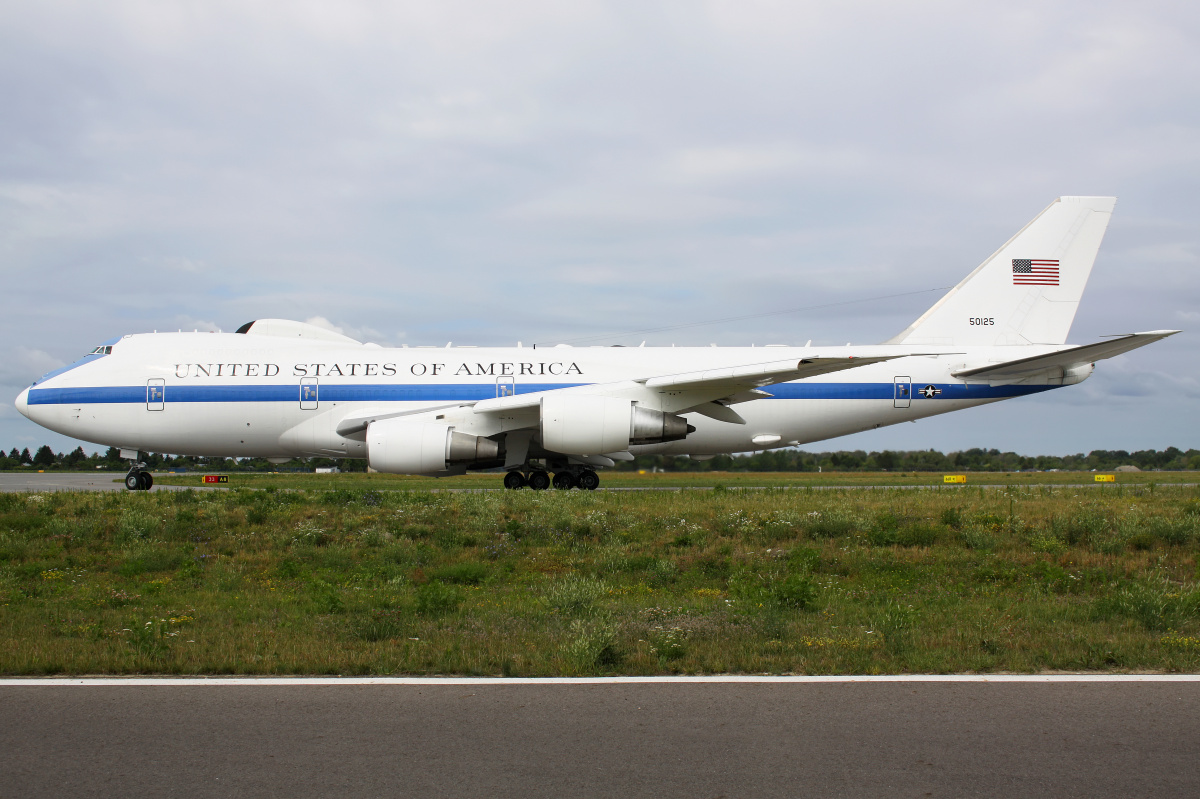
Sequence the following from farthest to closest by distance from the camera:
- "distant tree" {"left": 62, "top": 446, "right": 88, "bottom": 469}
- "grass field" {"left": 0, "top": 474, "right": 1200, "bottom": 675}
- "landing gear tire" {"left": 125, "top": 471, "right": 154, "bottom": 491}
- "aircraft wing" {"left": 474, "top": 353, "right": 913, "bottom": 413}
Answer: "distant tree" {"left": 62, "top": 446, "right": 88, "bottom": 469} → "landing gear tire" {"left": 125, "top": 471, "right": 154, "bottom": 491} → "aircraft wing" {"left": 474, "top": 353, "right": 913, "bottom": 413} → "grass field" {"left": 0, "top": 474, "right": 1200, "bottom": 675}

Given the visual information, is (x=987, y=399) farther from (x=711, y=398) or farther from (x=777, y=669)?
(x=777, y=669)

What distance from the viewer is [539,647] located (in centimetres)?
653

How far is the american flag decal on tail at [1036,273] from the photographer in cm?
2336

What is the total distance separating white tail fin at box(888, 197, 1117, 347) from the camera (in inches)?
917

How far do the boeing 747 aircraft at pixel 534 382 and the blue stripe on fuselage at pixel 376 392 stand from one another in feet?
0.12

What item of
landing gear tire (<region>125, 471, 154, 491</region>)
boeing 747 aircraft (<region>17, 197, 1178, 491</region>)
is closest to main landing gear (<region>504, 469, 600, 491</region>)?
boeing 747 aircraft (<region>17, 197, 1178, 491</region>)

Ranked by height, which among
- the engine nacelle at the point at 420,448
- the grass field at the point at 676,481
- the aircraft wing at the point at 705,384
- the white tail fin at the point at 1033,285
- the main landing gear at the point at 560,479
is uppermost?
the white tail fin at the point at 1033,285

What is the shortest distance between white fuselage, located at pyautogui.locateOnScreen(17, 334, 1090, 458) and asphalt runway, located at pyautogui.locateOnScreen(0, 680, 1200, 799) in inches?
630

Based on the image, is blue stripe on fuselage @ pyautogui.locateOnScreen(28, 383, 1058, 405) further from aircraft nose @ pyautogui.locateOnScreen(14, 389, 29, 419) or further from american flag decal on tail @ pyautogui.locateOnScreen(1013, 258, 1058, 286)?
american flag decal on tail @ pyautogui.locateOnScreen(1013, 258, 1058, 286)

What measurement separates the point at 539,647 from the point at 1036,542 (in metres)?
7.59

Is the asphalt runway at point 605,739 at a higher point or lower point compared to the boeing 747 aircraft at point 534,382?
lower

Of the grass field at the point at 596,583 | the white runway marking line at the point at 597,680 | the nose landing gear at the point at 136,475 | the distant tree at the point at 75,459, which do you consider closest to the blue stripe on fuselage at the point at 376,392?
the nose landing gear at the point at 136,475

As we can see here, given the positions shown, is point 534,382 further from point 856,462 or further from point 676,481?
point 856,462

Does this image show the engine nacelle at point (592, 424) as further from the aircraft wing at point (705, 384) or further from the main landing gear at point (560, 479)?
the main landing gear at point (560, 479)
